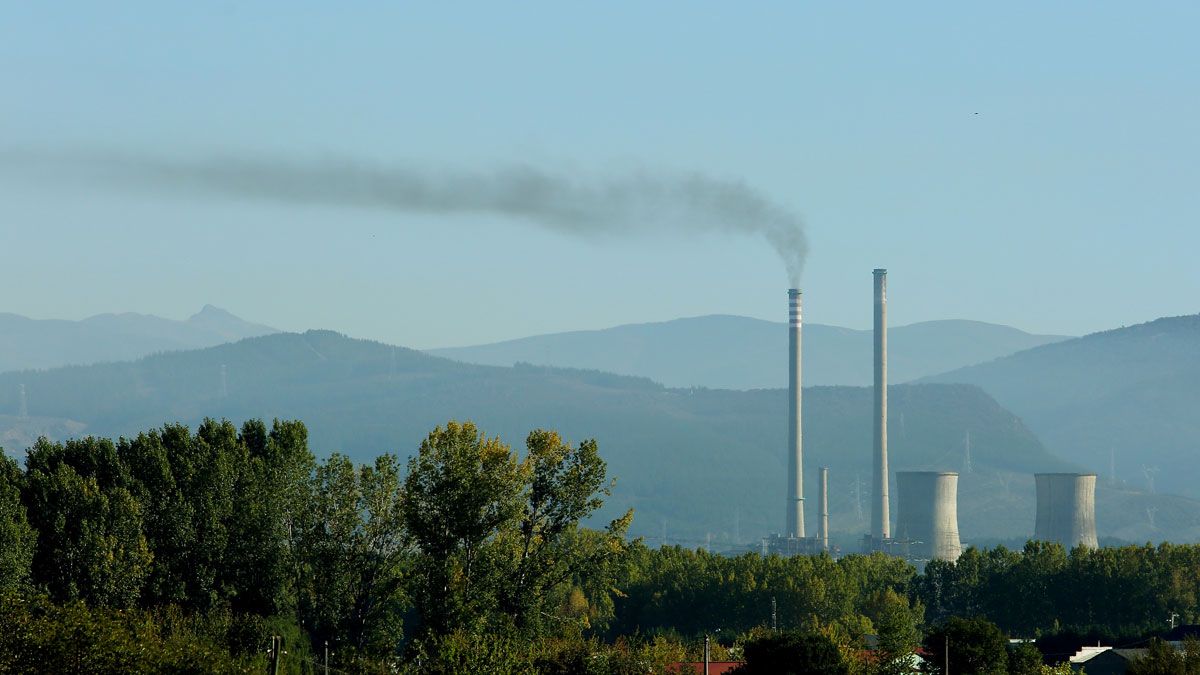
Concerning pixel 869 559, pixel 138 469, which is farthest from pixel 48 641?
pixel 869 559

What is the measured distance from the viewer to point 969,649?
88.5 m

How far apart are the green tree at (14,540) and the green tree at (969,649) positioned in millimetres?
38271

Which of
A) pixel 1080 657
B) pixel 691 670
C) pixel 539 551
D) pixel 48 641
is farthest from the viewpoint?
pixel 1080 657

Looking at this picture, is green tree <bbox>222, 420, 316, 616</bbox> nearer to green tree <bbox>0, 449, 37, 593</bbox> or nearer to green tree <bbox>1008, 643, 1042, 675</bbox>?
green tree <bbox>0, 449, 37, 593</bbox>

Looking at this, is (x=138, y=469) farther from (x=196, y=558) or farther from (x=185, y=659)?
(x=185, y=659)

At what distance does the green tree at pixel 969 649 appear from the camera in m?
88.2

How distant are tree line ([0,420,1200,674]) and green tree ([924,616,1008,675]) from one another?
0.42ft

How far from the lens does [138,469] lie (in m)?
88.7

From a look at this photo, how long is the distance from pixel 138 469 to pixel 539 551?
68.1 ft

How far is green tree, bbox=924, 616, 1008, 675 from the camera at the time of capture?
3474 inches

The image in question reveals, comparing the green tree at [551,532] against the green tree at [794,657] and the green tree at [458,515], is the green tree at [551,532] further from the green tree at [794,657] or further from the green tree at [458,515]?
the green tree at [794,657]

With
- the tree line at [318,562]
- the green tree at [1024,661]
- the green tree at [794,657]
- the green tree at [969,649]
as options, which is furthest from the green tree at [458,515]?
the green tree at [1024,661]

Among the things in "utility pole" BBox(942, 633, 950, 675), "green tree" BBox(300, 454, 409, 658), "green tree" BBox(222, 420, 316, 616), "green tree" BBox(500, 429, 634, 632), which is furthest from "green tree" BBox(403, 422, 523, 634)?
"utility pole" BBox(942, 633, 950, 675)

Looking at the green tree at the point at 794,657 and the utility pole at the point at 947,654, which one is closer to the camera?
the green tree at the point at 794,657
